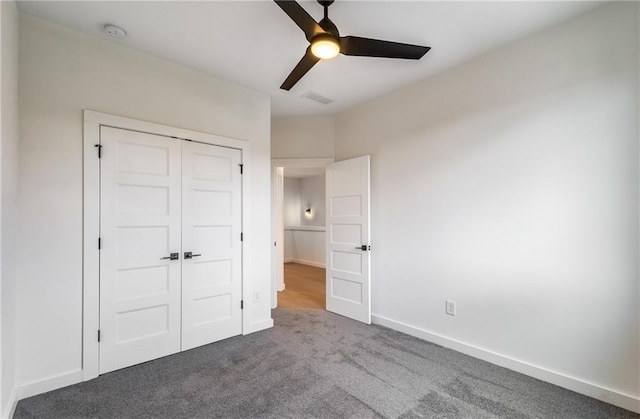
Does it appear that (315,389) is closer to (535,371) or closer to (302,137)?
(535,371)

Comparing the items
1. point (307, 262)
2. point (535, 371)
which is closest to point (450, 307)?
point (535, 371)

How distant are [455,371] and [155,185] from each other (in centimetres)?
307

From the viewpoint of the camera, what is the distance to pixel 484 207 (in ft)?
8.65

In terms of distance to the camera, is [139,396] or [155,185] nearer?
[139,396]

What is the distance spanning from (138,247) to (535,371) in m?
3.47

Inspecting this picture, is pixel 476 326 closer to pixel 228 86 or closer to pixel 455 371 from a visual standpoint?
pixel 455 371

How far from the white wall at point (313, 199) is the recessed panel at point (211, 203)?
4.98 meters

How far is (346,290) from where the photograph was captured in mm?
3809

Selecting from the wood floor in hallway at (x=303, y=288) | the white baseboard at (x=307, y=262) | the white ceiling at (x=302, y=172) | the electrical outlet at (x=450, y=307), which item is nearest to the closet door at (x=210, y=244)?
the wood floor in hallway at (x=303, y=288)

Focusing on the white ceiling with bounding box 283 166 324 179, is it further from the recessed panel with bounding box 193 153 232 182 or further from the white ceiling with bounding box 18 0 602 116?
the white ceiling with bounding box 18 0 602 116

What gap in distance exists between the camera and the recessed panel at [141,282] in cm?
245

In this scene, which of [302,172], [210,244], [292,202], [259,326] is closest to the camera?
[210,244]

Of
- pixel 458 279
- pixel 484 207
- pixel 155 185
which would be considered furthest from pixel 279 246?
pixel 484 207

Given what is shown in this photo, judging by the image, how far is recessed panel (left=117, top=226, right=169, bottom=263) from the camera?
2.46 metres
